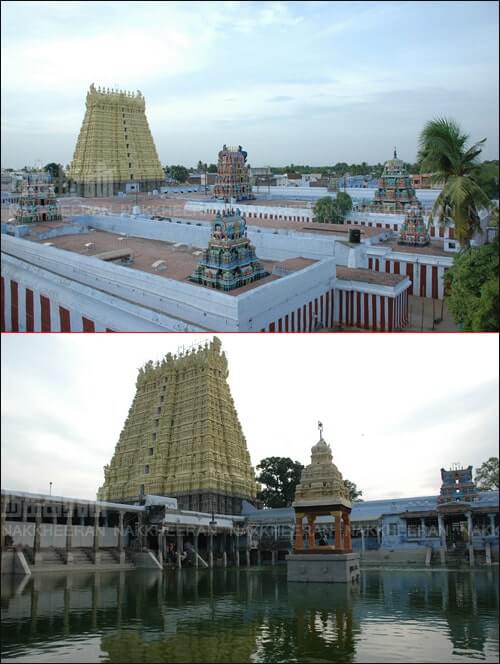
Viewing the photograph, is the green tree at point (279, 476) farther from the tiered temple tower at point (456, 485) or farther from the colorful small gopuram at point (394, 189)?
the colorful small gopuram at point (394, 189)

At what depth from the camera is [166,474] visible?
3038 centimetres

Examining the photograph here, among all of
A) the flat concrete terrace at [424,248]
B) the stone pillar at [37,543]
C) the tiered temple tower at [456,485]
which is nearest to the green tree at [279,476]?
the tiered temple tower at [456,485]

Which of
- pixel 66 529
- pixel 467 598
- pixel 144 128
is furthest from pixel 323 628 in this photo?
pixel 144 128

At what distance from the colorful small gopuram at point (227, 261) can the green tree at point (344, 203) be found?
578 cm

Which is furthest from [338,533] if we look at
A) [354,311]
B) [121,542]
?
[121,542]

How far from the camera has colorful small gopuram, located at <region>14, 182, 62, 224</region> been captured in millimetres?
21331

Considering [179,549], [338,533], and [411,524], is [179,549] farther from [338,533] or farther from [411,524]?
[411,524]

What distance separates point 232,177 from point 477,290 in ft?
28.6

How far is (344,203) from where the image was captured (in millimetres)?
18969

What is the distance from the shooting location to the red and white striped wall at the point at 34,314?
13.5 m

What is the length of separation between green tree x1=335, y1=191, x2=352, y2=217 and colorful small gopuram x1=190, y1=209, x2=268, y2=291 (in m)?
5.78

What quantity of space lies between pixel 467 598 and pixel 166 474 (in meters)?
19.0

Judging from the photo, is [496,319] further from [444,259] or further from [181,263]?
[181,263]

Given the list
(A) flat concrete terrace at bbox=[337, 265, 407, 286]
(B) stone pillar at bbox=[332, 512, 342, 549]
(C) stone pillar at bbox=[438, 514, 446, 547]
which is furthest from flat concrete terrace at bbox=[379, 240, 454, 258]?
(C) stone pillar at bbox=[438, 514, 446, 547]
